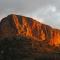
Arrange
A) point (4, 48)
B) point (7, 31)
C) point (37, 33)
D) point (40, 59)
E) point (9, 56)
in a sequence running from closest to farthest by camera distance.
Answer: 1. point (40, 59)
2. point (9, 56)
3. point (4, 48)
4. point (7, 31)
5. point (37, 33)

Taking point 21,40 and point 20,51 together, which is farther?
point 21,40

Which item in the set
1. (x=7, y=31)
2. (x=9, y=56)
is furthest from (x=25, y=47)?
(x=7, y=31)

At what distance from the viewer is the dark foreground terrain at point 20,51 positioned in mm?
102562

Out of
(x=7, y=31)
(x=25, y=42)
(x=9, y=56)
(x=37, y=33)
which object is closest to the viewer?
(x=9, y=56)

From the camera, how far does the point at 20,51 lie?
11588 centimetres

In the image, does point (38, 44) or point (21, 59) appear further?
point (38, 44)

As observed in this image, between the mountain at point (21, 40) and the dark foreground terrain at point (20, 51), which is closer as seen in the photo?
the dark foreground terrain at point (20, 51)

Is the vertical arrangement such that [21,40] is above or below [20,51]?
above

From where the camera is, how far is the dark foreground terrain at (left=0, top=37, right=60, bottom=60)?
4038 inches

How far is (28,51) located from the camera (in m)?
116

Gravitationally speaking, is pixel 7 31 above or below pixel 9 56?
above

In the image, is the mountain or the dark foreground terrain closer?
the dark foreground terrain

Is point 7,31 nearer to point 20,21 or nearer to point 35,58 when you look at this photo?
point 20,21

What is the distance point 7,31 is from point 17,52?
192ft
